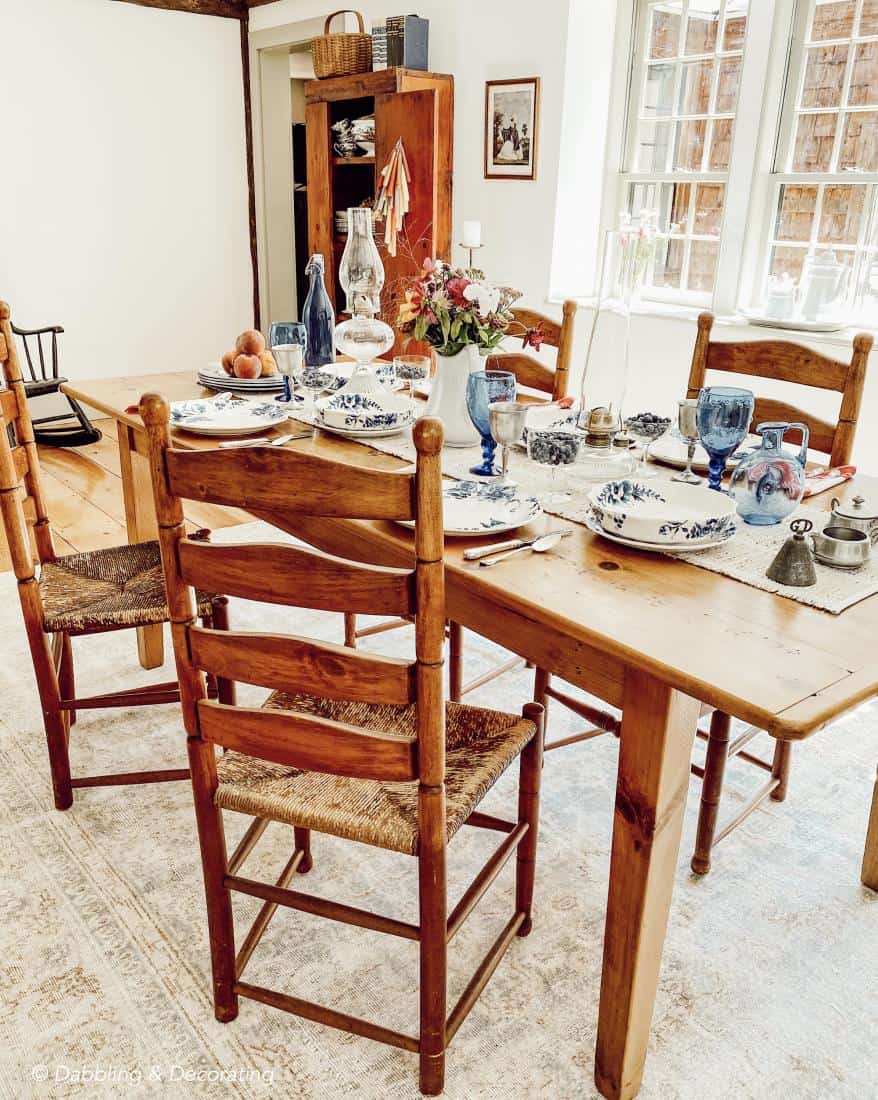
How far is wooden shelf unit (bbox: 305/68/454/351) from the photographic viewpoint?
3980 millimetres

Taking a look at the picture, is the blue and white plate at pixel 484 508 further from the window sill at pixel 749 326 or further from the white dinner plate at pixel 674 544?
the window sill at pixel 749 326

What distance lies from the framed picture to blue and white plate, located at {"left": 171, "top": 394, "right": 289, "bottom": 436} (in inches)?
90.7

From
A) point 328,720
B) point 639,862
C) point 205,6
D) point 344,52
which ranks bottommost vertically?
Answer: point 639,862

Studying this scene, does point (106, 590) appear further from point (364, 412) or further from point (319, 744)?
point (319, 744)

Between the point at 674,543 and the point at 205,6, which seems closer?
the point at 674,543

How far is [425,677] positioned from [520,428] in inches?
26.4

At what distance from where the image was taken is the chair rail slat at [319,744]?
1106mm

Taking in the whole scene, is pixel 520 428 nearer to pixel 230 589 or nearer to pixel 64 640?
pixel 230 589

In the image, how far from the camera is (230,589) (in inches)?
42.6

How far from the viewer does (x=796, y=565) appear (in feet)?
4.02

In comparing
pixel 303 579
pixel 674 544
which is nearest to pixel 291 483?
pixel 303 579

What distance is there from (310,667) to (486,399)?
2.64 ft

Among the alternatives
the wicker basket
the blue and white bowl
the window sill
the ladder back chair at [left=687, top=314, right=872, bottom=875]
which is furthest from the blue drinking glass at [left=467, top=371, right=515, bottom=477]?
the wicker basket

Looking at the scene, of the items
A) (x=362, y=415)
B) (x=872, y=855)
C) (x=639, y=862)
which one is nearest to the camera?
(x=639, y=862)
